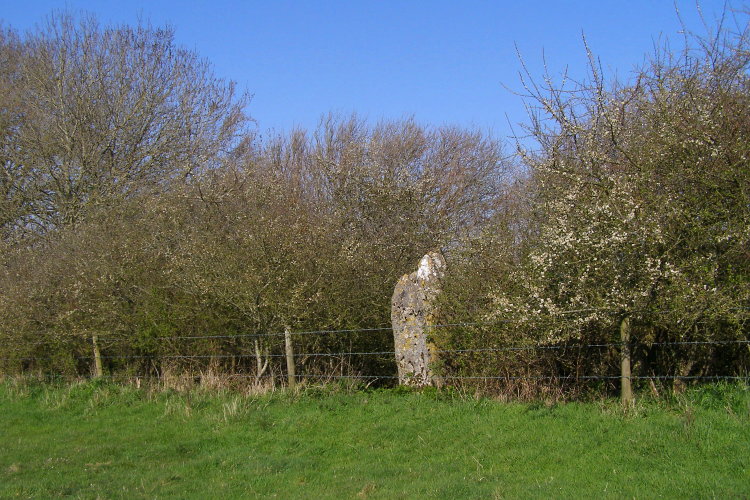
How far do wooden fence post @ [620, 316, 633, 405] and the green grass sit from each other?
0.22 meters

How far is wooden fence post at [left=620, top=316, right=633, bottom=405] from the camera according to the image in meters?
7.34

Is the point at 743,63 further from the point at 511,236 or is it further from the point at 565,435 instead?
the point at 565,435

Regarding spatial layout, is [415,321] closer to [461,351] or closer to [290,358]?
[461,351]

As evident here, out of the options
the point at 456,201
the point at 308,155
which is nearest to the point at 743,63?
the point at 456,201

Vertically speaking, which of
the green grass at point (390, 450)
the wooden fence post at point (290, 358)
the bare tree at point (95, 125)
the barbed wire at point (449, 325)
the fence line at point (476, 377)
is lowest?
the green grass at point (390, 450)

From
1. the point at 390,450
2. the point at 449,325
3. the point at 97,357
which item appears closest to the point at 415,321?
the point at 449,325

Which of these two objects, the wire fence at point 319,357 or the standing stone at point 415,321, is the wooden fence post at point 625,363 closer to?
the wire fence at point 319,357

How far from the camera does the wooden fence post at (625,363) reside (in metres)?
7.34

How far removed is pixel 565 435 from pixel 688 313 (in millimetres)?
1767

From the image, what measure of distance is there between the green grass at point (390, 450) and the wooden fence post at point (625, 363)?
22 cm

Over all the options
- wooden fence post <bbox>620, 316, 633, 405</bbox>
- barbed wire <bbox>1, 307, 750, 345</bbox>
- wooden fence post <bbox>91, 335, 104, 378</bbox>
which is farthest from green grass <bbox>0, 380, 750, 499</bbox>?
wooden fence post <bbox>91, 335, 104, 378</bbox>

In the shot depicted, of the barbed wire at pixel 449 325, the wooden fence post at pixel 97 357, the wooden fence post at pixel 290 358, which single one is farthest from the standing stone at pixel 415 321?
the wooden fence post at pixel 97 357

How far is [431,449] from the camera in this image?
269 inches

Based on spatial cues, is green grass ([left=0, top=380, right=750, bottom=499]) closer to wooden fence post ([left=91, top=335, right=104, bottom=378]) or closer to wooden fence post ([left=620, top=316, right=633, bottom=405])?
wooden fence post ([left=620, top=316, right=633, bottom=405])
